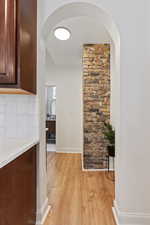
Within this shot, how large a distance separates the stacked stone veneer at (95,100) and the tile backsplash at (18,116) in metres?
2.01

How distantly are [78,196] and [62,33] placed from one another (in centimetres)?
280

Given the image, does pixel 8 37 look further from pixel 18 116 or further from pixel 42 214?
pixel 42 214

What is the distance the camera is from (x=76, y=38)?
357cm

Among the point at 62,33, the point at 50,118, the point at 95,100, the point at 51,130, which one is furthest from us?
the point at 50,118

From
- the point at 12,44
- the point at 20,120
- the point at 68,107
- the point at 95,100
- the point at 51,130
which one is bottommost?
the point at 51,130

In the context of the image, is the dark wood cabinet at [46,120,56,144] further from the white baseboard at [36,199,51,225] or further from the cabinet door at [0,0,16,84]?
the cabinet door at [0,0,16,84]

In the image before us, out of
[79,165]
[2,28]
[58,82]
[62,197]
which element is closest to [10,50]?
[2,28]

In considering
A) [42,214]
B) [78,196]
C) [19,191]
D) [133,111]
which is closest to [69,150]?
[78,196]

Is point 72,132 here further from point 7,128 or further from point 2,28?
point 2,28

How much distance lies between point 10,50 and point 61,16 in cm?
108

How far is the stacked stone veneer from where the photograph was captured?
370cm

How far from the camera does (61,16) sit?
2.08 meters

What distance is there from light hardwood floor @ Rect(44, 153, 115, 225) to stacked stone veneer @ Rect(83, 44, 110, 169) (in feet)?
1.32

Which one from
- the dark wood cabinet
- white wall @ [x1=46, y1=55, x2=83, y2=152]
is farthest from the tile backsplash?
the dark wood cabinet
